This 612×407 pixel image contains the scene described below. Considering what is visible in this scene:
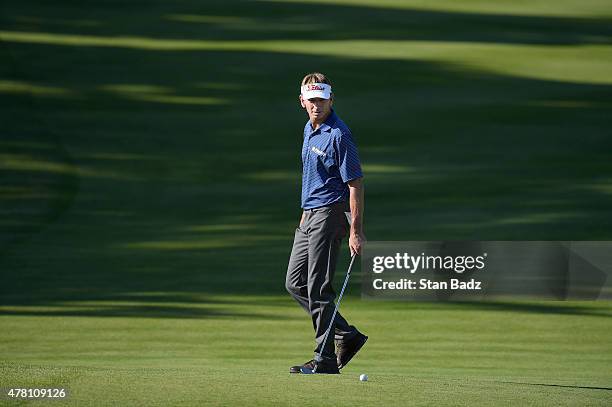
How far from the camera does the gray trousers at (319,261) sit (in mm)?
7684

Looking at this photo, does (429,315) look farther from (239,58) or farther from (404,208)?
(239,58)

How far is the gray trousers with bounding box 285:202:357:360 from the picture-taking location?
25.2 ft

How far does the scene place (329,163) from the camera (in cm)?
760

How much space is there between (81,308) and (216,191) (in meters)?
6.34

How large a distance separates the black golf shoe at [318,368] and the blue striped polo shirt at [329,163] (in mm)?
931

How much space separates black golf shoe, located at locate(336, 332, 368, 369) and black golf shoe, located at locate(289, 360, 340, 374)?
0.17 metres

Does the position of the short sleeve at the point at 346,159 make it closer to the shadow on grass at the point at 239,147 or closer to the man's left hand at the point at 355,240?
the man's left hand at the point at 355,240

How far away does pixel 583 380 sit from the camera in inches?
346

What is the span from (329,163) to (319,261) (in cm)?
58

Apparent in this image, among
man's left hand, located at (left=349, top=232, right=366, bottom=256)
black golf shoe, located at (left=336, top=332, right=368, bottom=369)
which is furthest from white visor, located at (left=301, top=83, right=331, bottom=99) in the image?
black golf shoe, located at (left=336, top=332, right=368, bottom=369)

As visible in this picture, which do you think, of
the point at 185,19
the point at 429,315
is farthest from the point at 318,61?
the point at 429,315

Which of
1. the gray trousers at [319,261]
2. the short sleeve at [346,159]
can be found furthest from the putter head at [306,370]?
the short sleeve at [346,159]

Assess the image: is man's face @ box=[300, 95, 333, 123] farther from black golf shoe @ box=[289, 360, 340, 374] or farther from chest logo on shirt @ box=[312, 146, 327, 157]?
black golf shoe @ box=[289, 360, 340, 374]

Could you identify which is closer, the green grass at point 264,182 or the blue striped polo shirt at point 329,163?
the blue striped polo shirt at point 329,163
